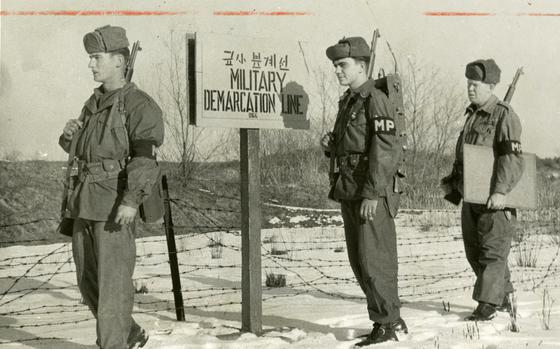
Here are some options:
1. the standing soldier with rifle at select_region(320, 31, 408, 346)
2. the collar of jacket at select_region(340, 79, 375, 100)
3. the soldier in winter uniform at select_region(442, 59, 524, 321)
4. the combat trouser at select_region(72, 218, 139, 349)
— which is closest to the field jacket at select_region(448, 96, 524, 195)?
the soldier in winter uniform at select_region(442, 59, 524, 321)

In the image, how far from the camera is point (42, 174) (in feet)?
65.4

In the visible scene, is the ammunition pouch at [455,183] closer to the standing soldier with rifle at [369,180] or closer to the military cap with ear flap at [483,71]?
the military cap with ear flap at [483,71]

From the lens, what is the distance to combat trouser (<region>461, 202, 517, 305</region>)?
238 inches

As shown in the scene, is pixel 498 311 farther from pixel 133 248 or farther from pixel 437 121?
pixel 437 121

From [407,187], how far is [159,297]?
43.4 feet

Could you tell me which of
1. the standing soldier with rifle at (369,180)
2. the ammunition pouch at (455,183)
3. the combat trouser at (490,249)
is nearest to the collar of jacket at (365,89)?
the standing soldier with rifle at (369,180)

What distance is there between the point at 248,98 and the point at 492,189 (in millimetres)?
2100

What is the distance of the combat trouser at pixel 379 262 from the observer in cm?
513

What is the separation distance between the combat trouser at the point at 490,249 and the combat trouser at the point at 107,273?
2.82 meters

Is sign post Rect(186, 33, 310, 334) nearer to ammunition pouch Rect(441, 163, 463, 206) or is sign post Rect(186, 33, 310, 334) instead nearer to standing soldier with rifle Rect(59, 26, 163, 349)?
standing soldier with rifle Rect(59, 26, 163, 349)

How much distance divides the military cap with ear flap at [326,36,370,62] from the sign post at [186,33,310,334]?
591 mm

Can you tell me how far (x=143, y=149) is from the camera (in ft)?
Result: 15.2

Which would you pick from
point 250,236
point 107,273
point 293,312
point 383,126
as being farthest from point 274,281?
point 107,273

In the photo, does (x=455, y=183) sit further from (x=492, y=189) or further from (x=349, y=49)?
(x=349, y=49)
